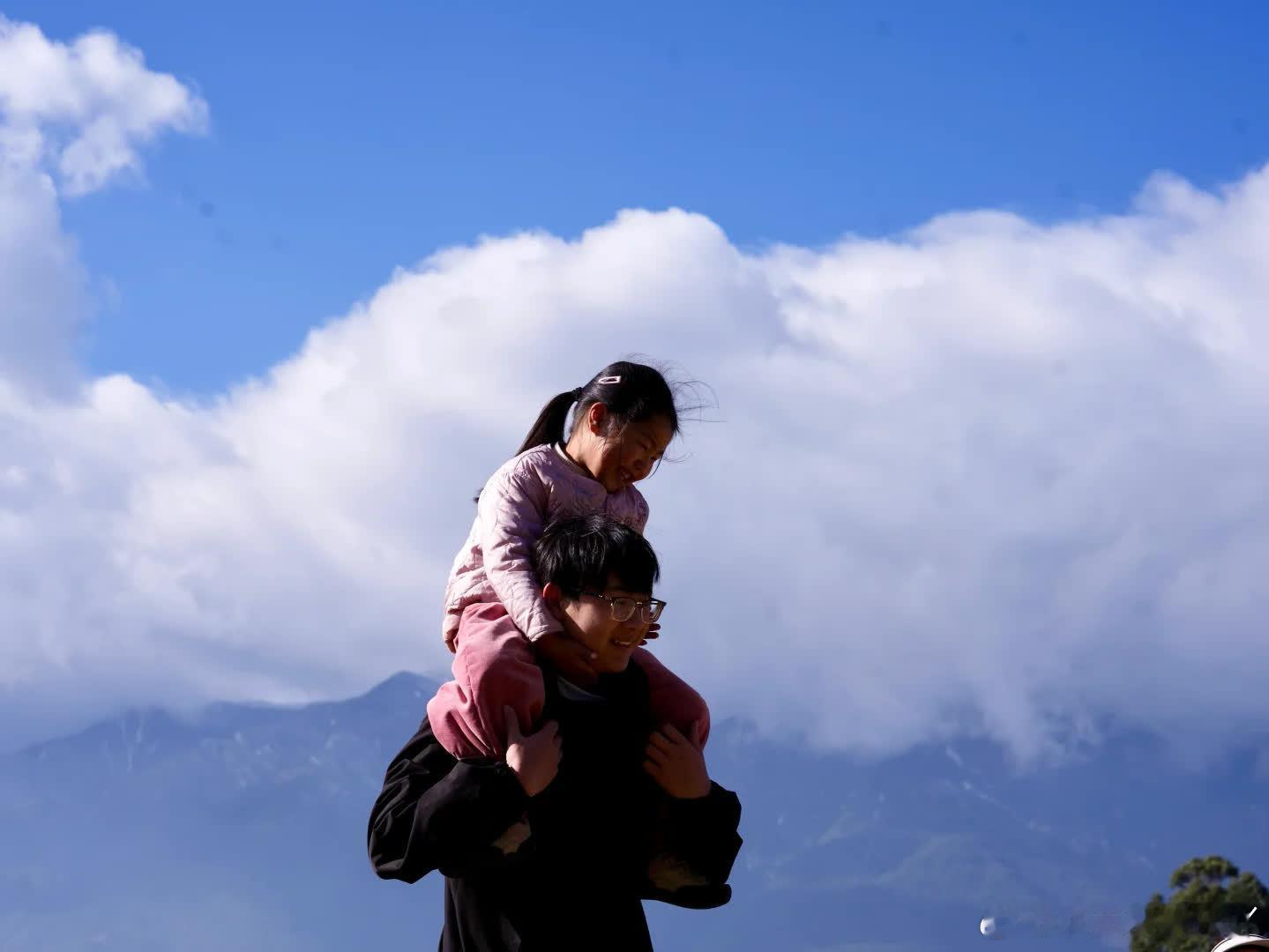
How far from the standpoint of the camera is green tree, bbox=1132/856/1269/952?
37312mm

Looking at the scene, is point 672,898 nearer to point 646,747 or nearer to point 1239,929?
point 646,747

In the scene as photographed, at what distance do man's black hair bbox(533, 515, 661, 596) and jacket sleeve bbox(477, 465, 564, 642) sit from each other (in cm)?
7

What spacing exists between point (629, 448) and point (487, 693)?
918mm

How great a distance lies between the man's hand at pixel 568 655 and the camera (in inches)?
193

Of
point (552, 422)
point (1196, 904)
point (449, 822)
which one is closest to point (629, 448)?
point (552, 422)

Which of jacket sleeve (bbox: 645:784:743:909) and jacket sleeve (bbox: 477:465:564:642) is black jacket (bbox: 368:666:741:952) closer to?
jacket sleeve (bbox: 645:784:743:909)

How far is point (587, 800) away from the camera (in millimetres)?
4887

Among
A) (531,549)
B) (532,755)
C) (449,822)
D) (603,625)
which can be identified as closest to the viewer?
(449,822)

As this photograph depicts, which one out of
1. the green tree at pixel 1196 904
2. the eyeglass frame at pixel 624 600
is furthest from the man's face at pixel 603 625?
the green tree at pixel 1196 904

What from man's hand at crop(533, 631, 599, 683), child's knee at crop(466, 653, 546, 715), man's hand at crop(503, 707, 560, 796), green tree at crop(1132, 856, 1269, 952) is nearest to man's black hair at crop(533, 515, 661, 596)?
man's hand at crop(533, 631, 599, 683)

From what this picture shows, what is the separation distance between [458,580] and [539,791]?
0.74m

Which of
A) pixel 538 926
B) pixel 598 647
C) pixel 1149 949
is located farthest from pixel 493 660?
pixel 1149 949

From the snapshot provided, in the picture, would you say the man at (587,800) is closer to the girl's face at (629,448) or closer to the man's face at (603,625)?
the man's face at (603,625)

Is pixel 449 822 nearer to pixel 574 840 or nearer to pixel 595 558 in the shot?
pixel 574 840
